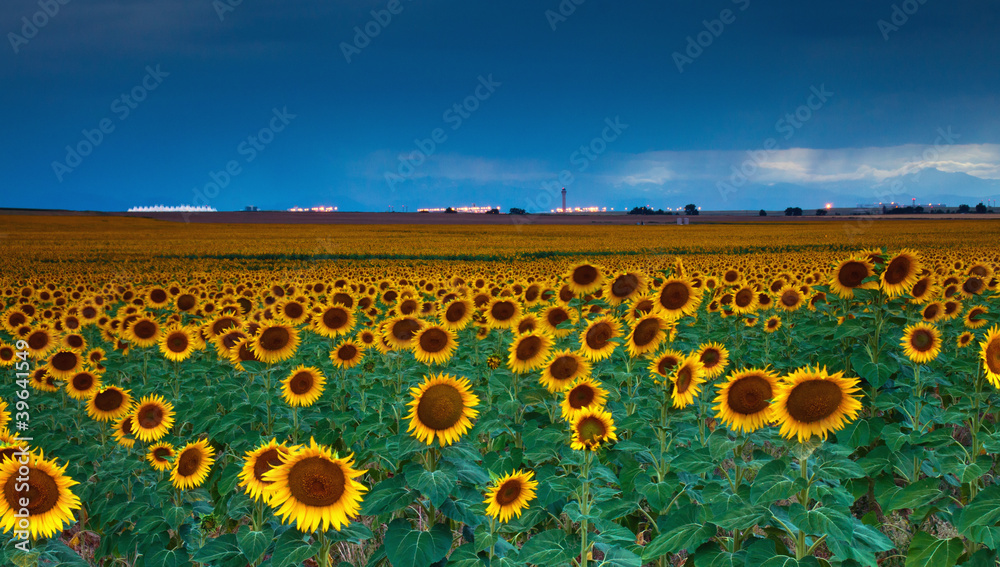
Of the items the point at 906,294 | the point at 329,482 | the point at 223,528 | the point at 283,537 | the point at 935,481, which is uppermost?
the point at 906,294

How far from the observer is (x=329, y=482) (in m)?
2.95

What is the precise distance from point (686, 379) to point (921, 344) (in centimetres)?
254

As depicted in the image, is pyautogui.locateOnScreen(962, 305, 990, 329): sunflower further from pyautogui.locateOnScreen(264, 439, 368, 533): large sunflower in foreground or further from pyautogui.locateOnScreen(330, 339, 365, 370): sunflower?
pyautogui.locateOnScreen(264, 439, 368, 533): large sunflower in foreground

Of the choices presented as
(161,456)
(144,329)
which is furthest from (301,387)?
(144,329)

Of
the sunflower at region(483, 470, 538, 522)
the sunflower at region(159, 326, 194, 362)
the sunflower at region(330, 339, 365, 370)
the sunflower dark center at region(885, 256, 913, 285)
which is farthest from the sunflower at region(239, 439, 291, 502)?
the sunflower dark center at region(885, 256, 913, 285)

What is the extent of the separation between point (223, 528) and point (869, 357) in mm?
6339

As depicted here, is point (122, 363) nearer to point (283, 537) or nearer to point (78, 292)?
point (283, 537)

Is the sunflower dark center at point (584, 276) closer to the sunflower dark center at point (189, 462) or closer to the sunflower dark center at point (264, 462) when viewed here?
the sunflower dark center at point (264, 462)

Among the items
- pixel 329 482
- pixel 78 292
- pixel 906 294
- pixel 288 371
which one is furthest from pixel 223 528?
pixel 78 292

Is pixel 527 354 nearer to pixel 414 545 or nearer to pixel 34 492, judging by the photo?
pixel 414 545

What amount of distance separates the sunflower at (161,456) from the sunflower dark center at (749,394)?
4.49 meters

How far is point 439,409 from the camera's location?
3.32 m

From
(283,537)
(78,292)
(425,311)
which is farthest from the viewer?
(78,292)

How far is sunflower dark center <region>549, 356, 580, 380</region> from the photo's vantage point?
468cm
